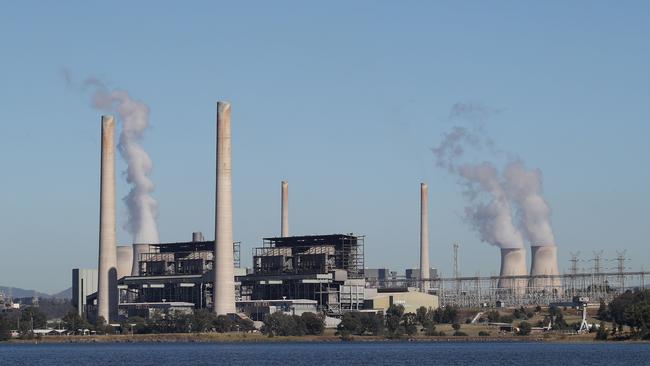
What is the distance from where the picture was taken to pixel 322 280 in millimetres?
164750

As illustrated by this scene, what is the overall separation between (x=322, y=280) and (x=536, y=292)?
39263mm

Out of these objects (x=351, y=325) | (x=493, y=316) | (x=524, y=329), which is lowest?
(x=524, y=329)

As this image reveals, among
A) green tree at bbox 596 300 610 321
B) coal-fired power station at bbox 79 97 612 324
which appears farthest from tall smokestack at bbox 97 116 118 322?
green tree at bbox 596 300 610 321

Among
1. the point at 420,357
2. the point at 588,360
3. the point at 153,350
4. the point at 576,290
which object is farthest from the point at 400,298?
the point at 588,360

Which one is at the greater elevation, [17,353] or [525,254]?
[525,254]

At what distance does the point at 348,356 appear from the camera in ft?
322

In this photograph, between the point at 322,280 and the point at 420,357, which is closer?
the point at 420,357

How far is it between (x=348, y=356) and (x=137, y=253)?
82.9 meters

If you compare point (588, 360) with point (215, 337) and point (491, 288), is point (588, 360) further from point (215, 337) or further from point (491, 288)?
point (491, 288)

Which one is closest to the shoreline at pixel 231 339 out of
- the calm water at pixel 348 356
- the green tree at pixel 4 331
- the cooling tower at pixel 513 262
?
the green tree at pixel 4 331

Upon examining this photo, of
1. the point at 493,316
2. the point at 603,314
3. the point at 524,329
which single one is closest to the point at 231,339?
the point at 524,329

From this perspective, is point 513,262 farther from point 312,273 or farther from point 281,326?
point 281,326

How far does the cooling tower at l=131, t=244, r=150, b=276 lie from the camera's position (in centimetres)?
17388

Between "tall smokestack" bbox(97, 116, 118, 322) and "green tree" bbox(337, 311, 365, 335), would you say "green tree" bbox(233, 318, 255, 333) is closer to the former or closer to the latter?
"green tree" bbox(337, 311, 365, 335)
